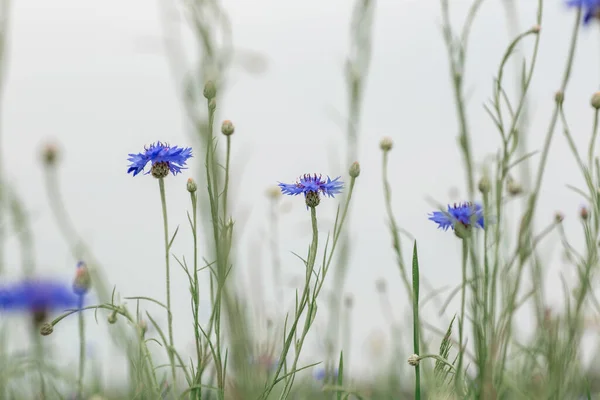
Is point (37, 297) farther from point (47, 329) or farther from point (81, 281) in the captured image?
point (47, 329)

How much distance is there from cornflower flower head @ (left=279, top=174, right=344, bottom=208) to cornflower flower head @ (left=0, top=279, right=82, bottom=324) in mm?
1355

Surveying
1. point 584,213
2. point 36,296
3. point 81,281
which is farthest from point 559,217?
point 36,296

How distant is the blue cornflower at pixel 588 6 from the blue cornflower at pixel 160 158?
87cm

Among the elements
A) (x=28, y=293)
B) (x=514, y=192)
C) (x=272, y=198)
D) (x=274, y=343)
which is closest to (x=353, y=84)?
(x=272, y=198)

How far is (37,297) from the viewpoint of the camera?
2.46m

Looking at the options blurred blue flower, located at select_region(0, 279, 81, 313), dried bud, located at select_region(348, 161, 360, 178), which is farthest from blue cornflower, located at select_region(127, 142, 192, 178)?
blurred blue flower, located at select_region(0, 279, 81, 313)

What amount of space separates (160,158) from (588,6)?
1065 mm

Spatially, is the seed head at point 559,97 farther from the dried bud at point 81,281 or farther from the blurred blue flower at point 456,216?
the dried bud at point 81,281

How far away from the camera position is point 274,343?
1377 mm

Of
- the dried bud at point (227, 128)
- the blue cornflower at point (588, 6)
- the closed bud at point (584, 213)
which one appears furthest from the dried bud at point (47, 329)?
the blue cornflower at point (588, 6)

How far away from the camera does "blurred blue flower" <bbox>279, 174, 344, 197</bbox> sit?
1217 mm

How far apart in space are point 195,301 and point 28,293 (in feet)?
4.81

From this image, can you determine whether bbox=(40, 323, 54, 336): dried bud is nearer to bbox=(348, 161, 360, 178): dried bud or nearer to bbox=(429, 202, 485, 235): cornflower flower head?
bbox=(348, 161, 360, 178): dried bud

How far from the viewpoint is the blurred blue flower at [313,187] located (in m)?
1.22
